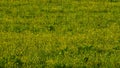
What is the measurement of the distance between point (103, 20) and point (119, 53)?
622 centimetres

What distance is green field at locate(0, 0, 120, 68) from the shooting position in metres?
12.0

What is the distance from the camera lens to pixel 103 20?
1927 centimetres

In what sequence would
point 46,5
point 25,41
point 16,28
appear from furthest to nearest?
point 46,5
point 16,28
point 25,41

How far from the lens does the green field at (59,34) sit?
1197cm

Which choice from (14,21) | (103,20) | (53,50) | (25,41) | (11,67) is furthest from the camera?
(103,20)

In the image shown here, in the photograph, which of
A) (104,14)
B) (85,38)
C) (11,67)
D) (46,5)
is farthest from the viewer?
(46,5)

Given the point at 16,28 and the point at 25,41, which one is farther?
the point at 16,28

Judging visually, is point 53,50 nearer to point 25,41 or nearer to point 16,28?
point 25,41

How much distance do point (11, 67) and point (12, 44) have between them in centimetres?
245

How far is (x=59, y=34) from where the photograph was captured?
51.6ft

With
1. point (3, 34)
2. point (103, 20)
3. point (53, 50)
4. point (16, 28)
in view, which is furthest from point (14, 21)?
point (53, 50)

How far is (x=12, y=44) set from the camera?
13562 millimetres

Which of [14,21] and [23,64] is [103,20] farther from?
[23,64]

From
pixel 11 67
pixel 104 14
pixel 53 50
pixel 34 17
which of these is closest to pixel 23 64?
pixel 11 67
